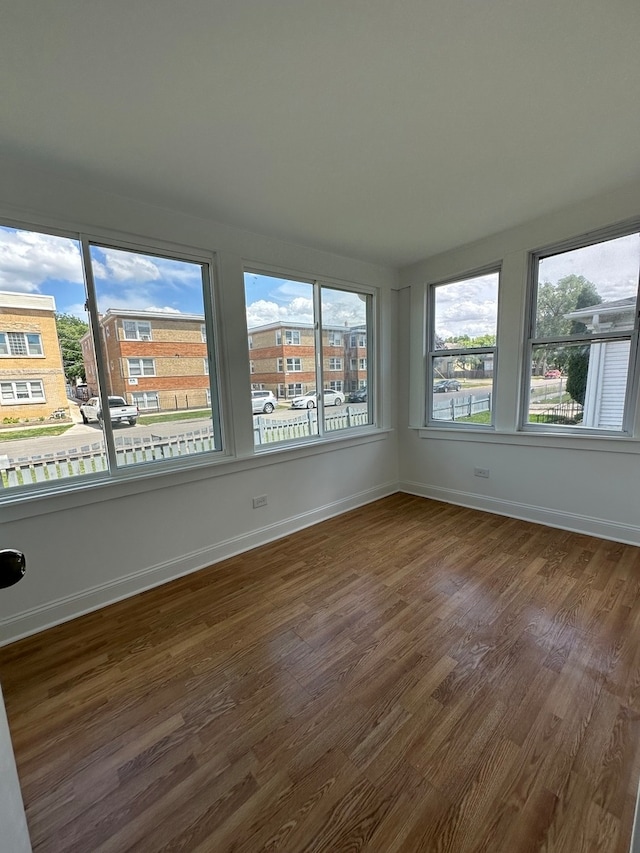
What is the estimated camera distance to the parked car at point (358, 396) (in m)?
3.71

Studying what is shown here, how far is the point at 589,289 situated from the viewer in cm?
272

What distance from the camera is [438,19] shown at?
1.19 m

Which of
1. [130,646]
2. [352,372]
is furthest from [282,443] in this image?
[130,646]

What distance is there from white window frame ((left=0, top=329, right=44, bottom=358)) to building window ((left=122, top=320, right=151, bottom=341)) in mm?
456

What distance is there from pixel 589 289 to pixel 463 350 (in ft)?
3.52

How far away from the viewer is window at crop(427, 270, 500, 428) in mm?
3303

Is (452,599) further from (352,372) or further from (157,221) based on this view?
(157,221)

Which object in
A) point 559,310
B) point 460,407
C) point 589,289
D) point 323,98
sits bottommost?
point 460,407

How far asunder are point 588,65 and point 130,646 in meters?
3.41

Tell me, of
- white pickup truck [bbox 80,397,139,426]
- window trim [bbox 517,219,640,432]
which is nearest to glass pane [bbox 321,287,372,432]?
window trim [bbox 517,219,640,432]

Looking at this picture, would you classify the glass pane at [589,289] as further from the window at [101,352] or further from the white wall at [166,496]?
the window at [101,352]

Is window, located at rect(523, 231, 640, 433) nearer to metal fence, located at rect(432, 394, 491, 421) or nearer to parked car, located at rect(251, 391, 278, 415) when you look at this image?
metal fence, located at rect(432, 394, 491, 421)

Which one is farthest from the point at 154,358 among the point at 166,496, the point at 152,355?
the point at 166,496

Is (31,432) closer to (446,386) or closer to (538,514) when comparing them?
(446,386)
